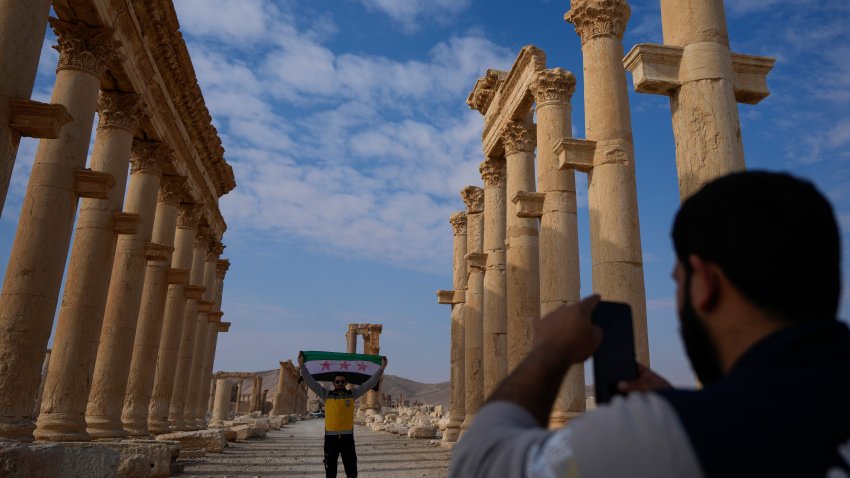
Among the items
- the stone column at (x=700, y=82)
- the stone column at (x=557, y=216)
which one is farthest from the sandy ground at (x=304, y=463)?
the stone column at (x=700, y=82)

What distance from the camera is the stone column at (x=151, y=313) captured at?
Answer: 18.0 m

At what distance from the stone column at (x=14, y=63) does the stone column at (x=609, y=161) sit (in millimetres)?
8226

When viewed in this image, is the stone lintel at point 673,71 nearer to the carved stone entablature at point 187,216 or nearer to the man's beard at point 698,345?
the man's beard at point 698,345

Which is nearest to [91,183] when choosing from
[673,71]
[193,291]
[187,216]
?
[673,71]

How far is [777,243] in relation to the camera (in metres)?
1.35

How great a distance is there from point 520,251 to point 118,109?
10.8m

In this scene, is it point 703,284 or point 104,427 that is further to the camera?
point 104,427

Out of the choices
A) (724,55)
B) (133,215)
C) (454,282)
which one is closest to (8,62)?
(133,215)

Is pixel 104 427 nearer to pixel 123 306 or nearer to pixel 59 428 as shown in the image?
pixel 59 428

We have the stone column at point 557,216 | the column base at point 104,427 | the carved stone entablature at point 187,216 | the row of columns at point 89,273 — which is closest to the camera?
the row of columns at point 89,273

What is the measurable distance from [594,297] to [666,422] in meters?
A: 0.59

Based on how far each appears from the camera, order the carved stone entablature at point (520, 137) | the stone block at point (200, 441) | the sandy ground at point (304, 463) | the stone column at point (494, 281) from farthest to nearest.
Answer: the stone column at point (494, 281)
the carved stone entablature at point (520, 137)
the stone block at point (200, 441)
the sandy ground at point (304, 463)

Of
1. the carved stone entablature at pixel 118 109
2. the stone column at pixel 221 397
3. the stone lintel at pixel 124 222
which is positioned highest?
the carved stone entablature at pixel 118 109

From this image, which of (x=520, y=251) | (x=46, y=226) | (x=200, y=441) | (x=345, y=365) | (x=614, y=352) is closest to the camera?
(x=614, y=352)
